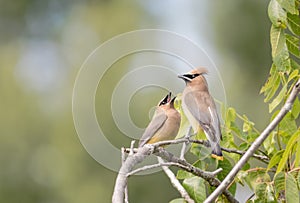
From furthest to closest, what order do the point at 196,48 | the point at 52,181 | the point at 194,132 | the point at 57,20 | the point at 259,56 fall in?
the point at 57,20
the point at 52,181
the point at 259,56
the point at 194,132
the point at 196,48

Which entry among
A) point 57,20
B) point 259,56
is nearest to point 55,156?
Answer: point 259,56

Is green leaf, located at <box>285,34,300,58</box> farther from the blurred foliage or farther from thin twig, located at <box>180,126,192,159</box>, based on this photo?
thin twig, located at <box>180,126,192,159</box>

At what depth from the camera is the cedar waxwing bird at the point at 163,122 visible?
1.47 meters

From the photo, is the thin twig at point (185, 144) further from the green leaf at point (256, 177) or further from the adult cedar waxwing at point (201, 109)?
the green leaf at point (256, 177)

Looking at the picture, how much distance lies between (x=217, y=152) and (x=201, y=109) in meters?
0.09

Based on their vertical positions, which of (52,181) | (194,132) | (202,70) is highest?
(202,70)

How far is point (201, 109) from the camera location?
155cm

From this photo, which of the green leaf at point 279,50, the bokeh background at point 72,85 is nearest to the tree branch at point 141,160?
the green leaf at point 279,50

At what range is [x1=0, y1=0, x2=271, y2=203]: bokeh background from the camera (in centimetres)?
1059

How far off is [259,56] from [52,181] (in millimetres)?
3316

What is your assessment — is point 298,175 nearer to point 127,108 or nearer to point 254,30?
Answer: point 127,108

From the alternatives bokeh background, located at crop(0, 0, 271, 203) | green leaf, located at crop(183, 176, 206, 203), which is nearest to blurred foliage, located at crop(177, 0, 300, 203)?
green leaf, located at crop(183, 176, 206, 203)

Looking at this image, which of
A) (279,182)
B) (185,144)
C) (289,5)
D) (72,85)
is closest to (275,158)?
(279,182)

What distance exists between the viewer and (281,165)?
4.38 feet
